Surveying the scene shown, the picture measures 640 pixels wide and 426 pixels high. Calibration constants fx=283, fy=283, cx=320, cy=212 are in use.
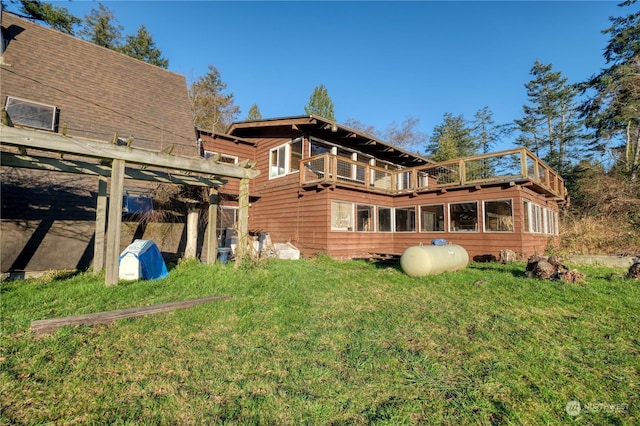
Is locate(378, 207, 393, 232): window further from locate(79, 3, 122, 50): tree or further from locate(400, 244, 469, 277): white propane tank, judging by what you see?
locate(79, 3, 122, 50): tree

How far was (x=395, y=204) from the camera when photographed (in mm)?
13273

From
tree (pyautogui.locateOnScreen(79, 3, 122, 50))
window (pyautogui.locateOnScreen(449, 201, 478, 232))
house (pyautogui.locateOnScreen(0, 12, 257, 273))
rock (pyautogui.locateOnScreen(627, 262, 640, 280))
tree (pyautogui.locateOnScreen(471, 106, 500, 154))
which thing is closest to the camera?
house (pyautogui.locateOnScreen(0, 12, 257, 273))

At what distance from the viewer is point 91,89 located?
10.5 meters

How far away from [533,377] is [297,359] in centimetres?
221

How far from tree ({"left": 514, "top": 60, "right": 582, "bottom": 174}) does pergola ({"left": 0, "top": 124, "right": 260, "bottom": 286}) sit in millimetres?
27352

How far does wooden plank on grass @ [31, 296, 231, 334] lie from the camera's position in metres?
3.37

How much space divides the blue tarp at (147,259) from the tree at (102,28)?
2511cm

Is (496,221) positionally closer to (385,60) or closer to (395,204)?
(395,204)

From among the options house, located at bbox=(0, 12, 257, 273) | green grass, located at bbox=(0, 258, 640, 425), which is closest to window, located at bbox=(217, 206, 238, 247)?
house, located at bbox=(0, 12, 257, 273)

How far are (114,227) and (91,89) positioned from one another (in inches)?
334

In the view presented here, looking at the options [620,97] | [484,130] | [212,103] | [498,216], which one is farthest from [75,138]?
[484,130]

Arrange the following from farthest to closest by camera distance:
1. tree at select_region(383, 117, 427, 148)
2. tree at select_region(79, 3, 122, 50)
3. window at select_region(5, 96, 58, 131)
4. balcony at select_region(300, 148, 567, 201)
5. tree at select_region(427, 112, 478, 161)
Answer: tree at select_region(383, 117, 427, 148) < tree at select_region(427, 112, 478, 161) < tree at select_region(79, 3, 122, 50) < balcony at select_region(300, 148, 567, 201) < window at select_region(5, 96, 58, 131)

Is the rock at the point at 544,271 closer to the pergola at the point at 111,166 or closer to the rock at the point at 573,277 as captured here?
the rock at the point at 573,277

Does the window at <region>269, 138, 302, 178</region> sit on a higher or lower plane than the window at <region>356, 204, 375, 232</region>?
higher
